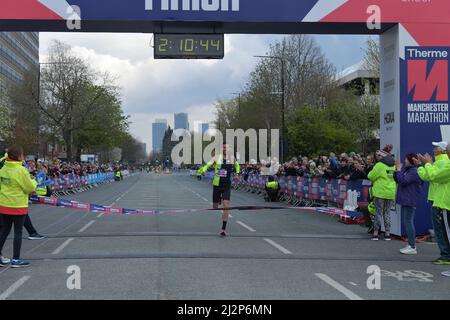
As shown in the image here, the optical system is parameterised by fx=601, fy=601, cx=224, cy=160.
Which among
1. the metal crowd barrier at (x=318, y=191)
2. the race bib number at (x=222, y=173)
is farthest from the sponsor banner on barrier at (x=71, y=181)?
the race bib number at (x=222, y=173)

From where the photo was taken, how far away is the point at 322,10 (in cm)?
1394

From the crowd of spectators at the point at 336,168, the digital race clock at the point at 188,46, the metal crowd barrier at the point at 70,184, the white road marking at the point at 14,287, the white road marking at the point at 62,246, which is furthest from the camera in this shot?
the metal crowd barrier at the point at 70,184

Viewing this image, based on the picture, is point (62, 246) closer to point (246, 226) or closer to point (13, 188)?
point (13, 188)

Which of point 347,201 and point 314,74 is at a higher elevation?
point 314,74

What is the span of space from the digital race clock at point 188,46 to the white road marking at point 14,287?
23.6 ft

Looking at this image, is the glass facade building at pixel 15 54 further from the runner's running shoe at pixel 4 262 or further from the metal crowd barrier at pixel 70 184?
the runner's running shoe at pixel 4 262

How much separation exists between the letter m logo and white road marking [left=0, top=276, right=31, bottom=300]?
943 centimetres

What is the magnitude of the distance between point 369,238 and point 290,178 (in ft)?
39.6

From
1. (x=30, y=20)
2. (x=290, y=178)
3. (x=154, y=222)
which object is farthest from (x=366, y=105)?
(x=30, y=20)

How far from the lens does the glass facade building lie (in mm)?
85175

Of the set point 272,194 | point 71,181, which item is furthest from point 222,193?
point 71,181

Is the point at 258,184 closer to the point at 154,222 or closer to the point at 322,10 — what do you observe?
the point at 154,222

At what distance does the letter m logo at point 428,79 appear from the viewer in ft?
44.9

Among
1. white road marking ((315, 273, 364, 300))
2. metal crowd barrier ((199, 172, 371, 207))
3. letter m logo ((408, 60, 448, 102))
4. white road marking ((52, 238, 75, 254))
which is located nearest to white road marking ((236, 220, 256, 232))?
metal crowd barrier ((199, 172, 371, 207))
